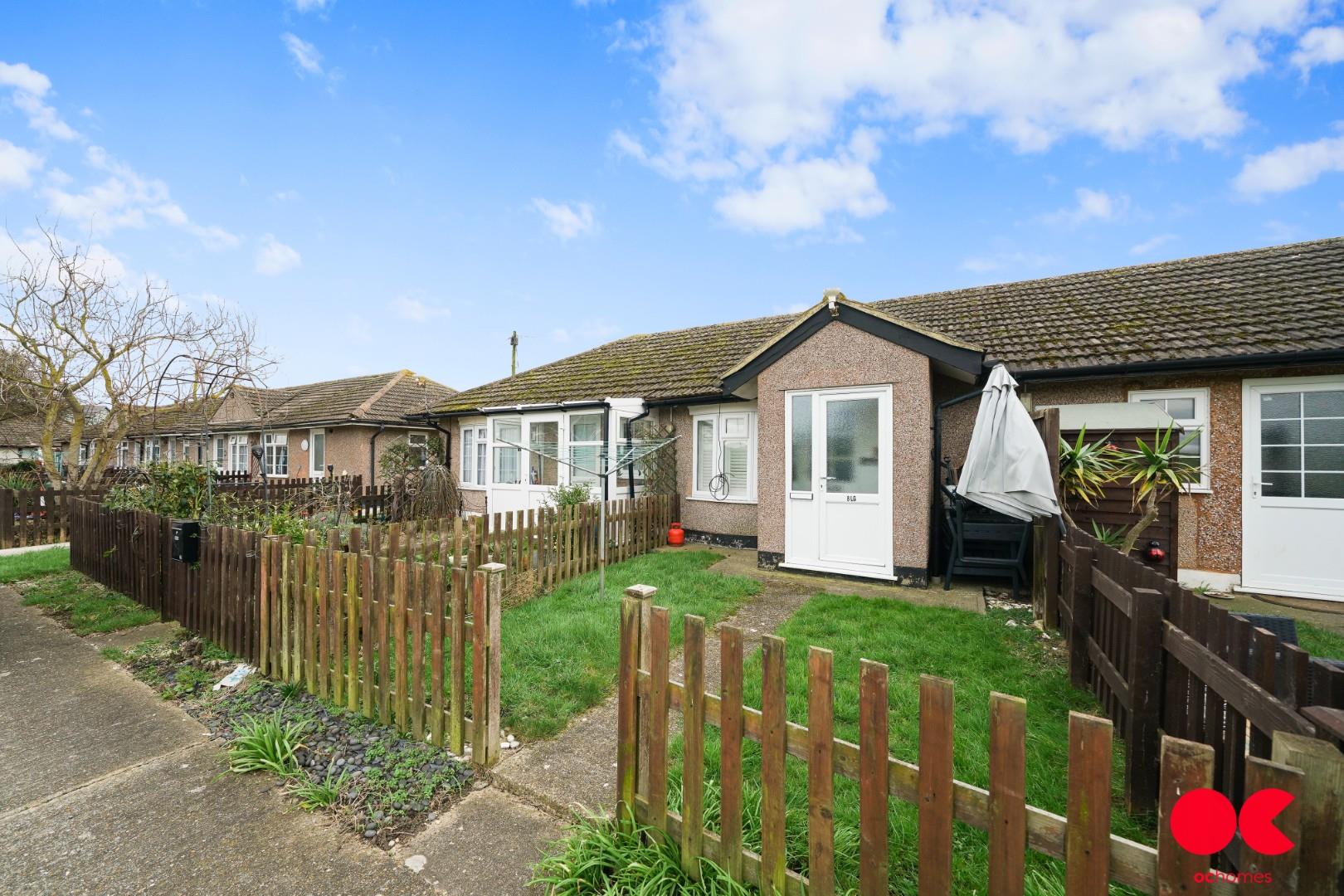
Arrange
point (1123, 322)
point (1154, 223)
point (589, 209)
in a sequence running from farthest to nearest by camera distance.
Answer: point (589, 209) < point (1154, 223) < point (1123, 322)

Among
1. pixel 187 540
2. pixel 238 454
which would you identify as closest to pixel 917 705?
pixel 187 540

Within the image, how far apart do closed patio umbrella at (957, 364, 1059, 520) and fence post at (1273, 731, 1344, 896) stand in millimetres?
4923

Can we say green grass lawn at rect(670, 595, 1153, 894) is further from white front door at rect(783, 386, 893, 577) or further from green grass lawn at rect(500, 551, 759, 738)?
white front door at rect(783, 386, 893, 577)

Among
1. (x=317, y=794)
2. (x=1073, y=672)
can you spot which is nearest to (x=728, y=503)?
(x=1073, y=672)

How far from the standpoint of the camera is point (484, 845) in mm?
2463

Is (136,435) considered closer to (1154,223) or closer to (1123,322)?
(1123,322)

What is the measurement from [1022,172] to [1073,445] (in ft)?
28.8

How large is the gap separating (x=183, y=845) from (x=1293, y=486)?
36.4 ft

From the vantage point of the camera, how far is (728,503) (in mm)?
10305

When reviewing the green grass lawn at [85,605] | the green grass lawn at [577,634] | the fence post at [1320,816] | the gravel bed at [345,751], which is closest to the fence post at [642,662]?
the gravel bed at [345,751]

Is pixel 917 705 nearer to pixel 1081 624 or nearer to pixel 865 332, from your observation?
pixel 1081 624

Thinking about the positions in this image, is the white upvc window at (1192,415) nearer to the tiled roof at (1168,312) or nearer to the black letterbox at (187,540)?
the tiled roof at (1168,312)

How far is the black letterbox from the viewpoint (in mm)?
5008

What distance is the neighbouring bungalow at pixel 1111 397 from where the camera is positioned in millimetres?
6730
